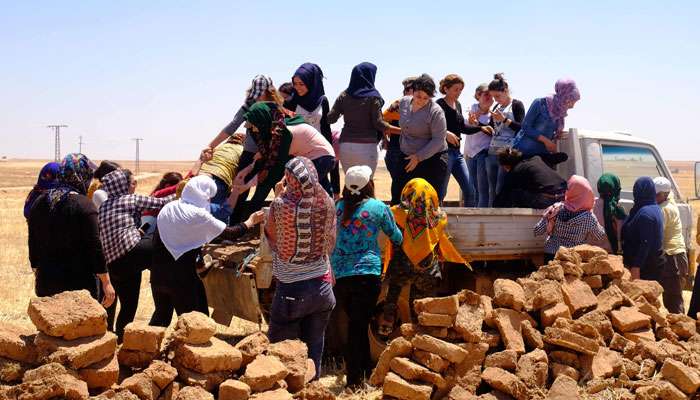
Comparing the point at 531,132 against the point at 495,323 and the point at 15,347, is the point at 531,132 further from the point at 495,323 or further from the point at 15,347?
the point at 15,347

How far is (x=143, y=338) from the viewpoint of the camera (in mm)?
4453

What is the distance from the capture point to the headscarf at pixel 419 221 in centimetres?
595

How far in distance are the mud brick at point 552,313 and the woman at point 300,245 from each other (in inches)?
66.3

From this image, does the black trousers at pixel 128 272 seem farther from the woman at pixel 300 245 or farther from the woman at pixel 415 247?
the woman at pixel 415 247

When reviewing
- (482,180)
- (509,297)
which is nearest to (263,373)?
(509,297)

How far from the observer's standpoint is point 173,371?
434 centimetres

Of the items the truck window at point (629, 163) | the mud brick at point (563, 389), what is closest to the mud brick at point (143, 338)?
the mud brick at point (563, 389)

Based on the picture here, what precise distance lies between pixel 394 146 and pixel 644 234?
90.0 inches

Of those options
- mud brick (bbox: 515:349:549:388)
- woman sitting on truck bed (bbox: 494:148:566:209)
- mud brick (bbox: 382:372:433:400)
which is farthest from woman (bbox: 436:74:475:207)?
mud brick (bbox: 382:372:433:400)

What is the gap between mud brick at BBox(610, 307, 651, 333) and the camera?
6066 mm

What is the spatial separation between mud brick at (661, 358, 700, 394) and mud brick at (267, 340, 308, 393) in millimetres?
2586

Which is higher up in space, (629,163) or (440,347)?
(629,163)

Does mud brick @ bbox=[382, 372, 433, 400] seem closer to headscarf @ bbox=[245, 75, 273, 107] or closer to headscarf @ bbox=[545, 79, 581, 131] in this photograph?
headscarf @ bbox=[245, 75, 273, 107]

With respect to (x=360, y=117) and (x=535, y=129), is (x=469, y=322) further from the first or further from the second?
(x=535, y=129)
